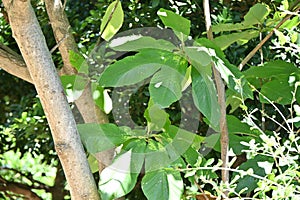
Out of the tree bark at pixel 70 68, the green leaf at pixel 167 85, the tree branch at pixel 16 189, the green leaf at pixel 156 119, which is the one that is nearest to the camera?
the green leaf at pixel 167 85

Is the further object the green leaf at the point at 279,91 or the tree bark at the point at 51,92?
the green leaf at the point at 279,91

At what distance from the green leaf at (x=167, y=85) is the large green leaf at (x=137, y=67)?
0.01 meters

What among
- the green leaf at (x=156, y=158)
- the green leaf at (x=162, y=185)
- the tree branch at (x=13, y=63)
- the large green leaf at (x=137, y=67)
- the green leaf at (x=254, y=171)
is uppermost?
the large green leaf at (x=137, y=67)

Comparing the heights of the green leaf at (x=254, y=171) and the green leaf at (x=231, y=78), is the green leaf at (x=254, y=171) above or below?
below

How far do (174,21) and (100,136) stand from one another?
25 cm

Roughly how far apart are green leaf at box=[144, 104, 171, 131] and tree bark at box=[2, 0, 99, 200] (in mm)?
151

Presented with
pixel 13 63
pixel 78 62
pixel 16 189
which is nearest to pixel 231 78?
pixel 78 62

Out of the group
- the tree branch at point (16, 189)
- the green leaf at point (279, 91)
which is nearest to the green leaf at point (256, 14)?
the green leaf at point (279, 91)

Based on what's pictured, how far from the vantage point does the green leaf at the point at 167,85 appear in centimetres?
89

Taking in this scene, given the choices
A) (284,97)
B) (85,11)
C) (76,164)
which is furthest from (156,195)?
(85,11)

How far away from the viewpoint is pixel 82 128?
101 cm

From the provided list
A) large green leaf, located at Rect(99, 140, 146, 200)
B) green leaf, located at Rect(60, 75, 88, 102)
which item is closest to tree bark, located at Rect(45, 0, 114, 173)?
green leaf, located at Rect(60, 75, 88, 102)

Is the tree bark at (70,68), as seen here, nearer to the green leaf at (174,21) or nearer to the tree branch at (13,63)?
the tree branch at (13,63)

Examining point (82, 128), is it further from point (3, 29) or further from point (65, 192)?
point (65, 192)
